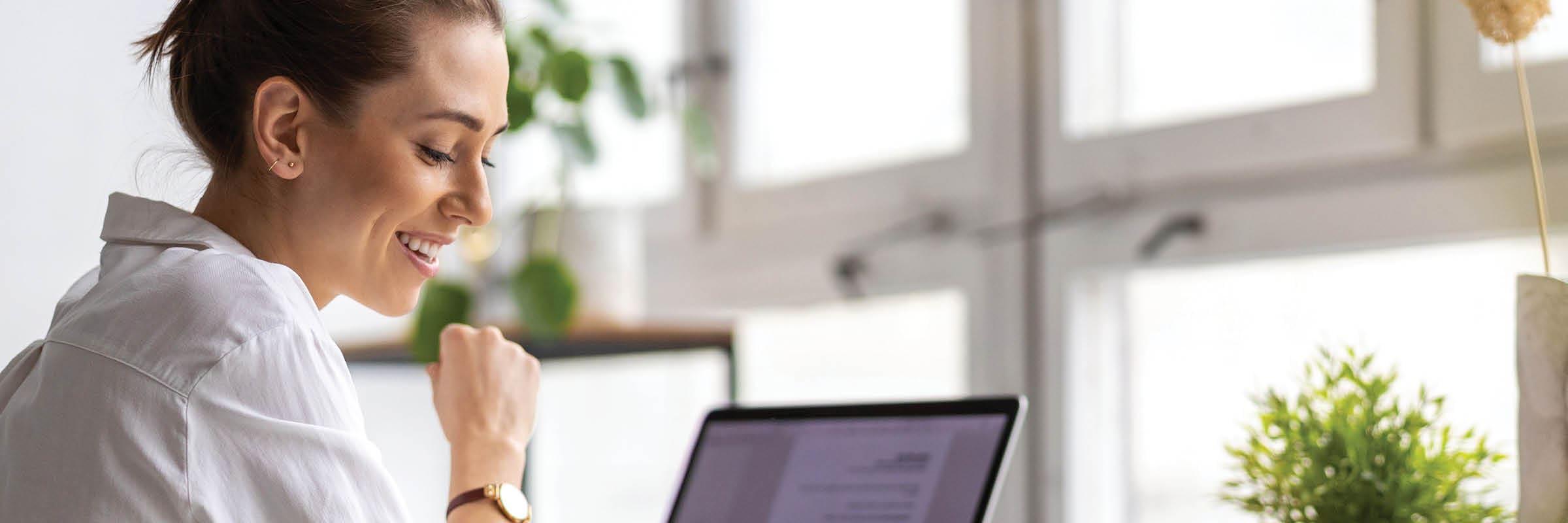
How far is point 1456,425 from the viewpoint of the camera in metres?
1.21

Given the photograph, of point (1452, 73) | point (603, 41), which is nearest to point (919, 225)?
point (1452, 73)

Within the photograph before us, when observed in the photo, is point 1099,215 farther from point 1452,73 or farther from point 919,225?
point 1452,73

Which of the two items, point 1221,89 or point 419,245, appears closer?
point 419,245

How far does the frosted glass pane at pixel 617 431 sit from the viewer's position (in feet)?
7.05

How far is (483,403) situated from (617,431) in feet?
3.90

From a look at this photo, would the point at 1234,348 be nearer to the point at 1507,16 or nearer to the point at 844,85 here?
the point at 1507,16

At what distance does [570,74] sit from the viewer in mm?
1749

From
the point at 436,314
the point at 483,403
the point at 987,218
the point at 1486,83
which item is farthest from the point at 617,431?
the point at 1486,83

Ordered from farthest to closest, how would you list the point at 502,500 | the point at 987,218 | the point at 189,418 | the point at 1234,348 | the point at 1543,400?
the point at 987,218 < the point at 1234,348 < the point at 502,500 < the point at 1543,400 < the point at 189,418

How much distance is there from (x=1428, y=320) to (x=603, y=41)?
4.51 ft

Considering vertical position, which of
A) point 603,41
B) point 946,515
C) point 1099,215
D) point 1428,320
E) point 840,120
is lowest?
point 946,515

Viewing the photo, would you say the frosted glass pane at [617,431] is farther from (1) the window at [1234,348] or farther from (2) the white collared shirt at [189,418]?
(2) the white collared shirt at [189,418]

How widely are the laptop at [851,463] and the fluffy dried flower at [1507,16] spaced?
15.9 inches

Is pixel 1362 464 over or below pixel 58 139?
below
